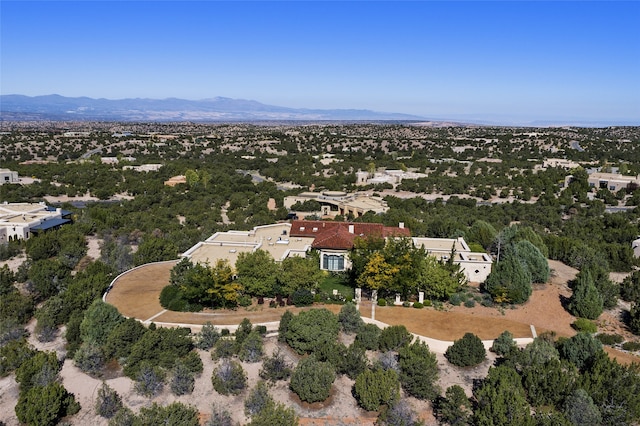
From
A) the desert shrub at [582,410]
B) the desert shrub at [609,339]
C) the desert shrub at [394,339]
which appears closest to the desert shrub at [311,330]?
the desert shrub at [394,339]

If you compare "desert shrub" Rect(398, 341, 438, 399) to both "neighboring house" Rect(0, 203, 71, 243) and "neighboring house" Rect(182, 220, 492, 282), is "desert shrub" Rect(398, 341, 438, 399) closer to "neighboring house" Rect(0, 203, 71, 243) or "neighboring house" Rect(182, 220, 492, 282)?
"neighboring house" Rect(182, 220, 492, 282)

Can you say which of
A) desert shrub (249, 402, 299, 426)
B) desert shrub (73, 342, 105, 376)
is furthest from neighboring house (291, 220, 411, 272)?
desert shrub (73, 342, 105, 376)

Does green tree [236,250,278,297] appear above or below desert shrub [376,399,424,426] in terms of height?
above

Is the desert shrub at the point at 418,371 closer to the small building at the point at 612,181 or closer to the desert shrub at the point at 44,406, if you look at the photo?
the desert shrub at the point at 44,406

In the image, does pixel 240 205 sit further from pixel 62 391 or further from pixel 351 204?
pixel 62 391

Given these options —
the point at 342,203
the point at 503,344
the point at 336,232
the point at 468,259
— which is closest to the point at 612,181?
the point at 342,203

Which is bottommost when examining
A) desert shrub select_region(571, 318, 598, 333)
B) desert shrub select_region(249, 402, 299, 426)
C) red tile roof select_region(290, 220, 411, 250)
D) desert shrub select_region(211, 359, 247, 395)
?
desert shrub select_region(211, 359, 247, 395)

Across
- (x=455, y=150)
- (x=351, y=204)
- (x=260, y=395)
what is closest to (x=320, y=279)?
(x=260, y=395)
